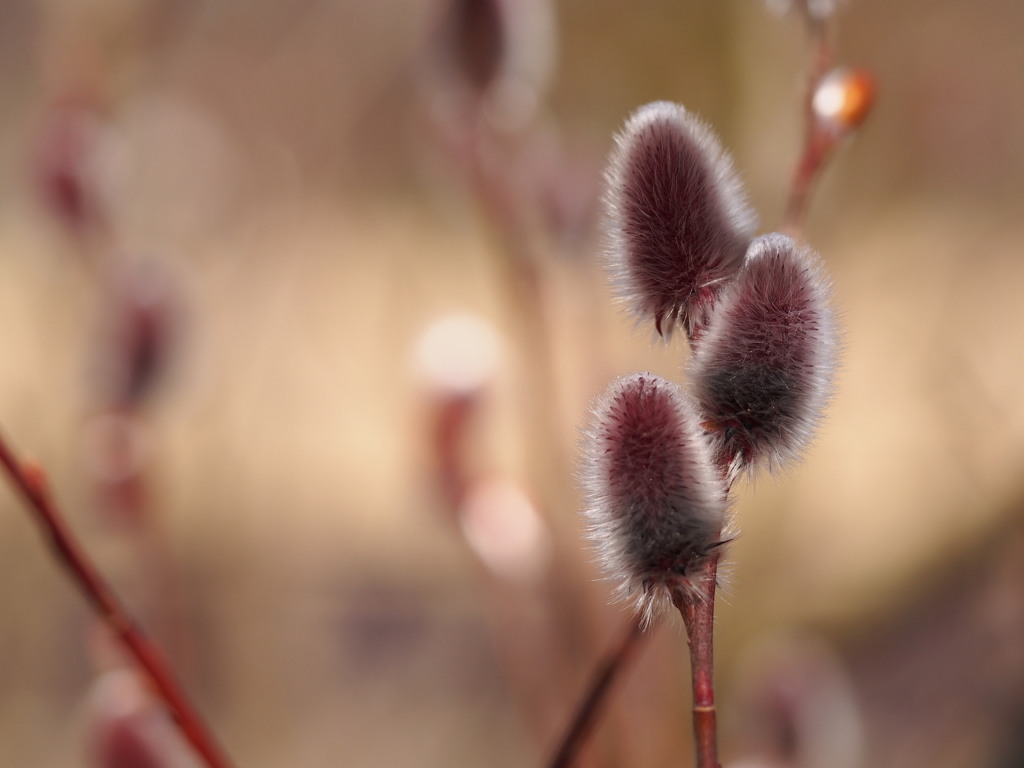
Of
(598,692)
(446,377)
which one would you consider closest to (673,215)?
(598,692)

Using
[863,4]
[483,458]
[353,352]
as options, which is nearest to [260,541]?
[353,352]

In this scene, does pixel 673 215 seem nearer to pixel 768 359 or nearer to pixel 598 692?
pixel 768 359

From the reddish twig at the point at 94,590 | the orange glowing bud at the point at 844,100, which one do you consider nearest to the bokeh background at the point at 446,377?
the reddish twig at the point at 94,590

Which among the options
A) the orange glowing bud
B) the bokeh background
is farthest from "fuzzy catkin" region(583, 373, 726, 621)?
the bokeh background

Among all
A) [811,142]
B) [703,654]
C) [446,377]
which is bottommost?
[703,654]

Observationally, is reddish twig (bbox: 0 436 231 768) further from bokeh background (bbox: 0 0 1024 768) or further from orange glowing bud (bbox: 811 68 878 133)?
orange glowing bud (bbox: 811 68 878 133)

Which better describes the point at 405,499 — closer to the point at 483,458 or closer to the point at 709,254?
the point at 483,458
